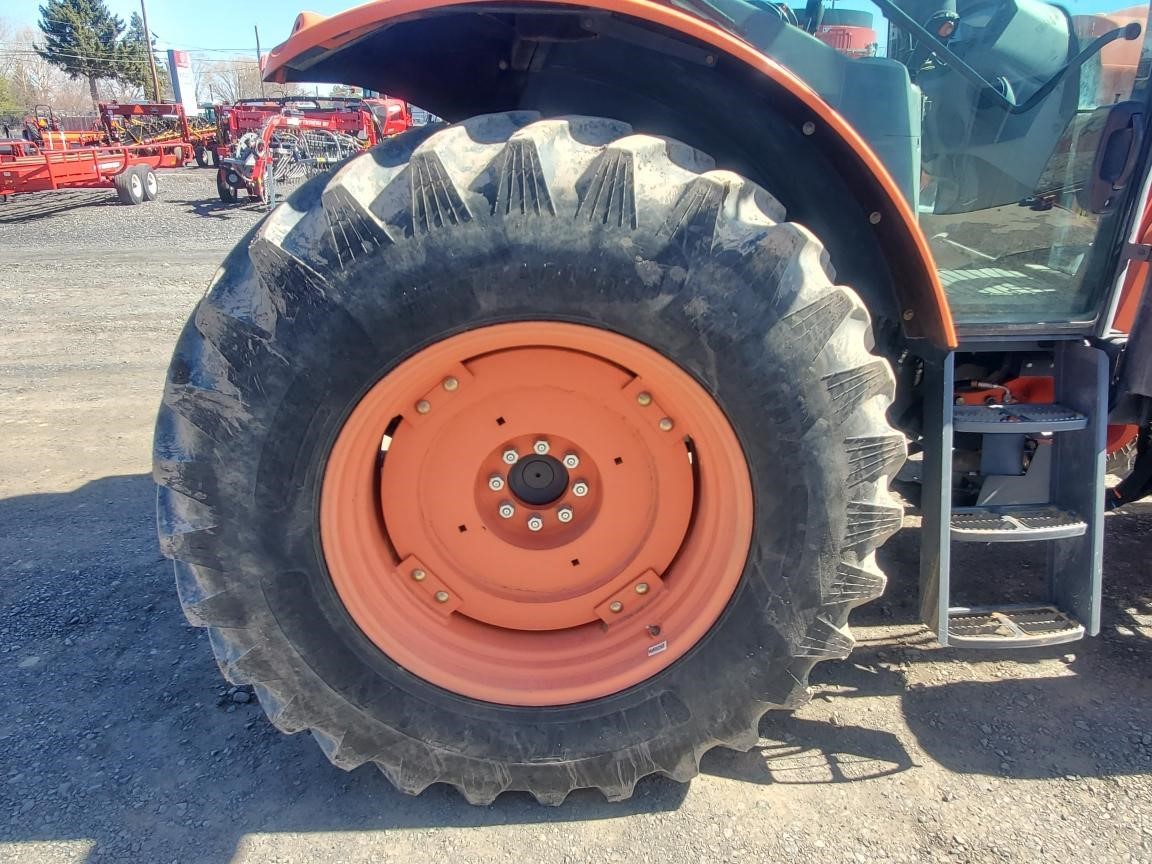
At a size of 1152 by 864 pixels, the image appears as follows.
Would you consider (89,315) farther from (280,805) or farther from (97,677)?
(280,805)

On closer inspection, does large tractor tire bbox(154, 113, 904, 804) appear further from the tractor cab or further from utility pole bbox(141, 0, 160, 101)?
utility pole bbox(141, 0, 160, 101)

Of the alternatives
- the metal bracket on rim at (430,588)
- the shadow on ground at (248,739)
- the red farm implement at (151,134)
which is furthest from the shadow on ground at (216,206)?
the metal bracket on rim at (430,588)

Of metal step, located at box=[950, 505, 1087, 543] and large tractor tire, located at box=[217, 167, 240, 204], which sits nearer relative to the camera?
metal step, located at box=[950, 505, 1087, 543]

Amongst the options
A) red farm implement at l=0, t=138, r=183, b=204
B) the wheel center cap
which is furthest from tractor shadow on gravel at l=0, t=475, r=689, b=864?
red farm implement at l=0, t=138, r=183, b=204

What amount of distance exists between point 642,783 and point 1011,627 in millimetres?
1095

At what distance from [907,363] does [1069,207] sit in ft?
1.96

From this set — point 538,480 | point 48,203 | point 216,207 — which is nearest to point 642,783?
point 538,480

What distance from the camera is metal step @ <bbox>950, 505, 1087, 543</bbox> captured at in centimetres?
217

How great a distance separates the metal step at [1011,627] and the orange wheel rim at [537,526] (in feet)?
2.51

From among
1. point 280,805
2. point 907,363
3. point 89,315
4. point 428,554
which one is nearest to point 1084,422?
point 907,363

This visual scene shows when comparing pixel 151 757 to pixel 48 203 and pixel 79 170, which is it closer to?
pixel 79 170

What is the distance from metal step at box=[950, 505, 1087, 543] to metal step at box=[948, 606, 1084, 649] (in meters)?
0.23

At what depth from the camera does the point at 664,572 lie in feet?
6.85

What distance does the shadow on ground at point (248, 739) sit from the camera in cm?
206
